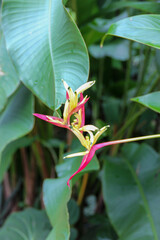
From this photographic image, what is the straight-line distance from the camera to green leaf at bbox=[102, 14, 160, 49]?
0.31 m

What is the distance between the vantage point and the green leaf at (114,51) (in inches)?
32.3

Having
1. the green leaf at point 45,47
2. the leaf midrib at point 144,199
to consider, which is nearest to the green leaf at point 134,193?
the leaf midrib at point 144,199

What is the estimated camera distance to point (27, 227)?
617 mm

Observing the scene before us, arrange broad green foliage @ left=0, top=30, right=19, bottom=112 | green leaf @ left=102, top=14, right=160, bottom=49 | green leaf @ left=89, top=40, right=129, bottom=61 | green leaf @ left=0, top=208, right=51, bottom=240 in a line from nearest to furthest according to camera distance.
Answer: green leaf @ left=102, top=14, right=160, bottom=49 < broad green foliage @ left=0, top=30, right=19, bottom=112 < green leaf @ left=0, top=208, right=51, bottom=240 < green leaf @ left=89, top=40, right=129, bottom=61

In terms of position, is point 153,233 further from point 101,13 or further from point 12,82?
point 101,13

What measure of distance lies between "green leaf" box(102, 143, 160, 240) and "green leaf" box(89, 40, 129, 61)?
311 millimetres

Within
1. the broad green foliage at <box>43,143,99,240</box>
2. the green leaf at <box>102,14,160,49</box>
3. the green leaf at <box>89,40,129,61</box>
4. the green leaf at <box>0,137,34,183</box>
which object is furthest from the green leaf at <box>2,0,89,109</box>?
the green leaf at <box>89,40,129,61</box>

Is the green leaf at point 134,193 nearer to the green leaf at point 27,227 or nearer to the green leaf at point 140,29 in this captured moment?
the green leaf at point 27,227

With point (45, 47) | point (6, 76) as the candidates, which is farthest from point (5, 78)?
point (45, 47)

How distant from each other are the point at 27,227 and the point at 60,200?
263 millimetres

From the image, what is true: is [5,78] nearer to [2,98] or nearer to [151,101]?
[2,98]

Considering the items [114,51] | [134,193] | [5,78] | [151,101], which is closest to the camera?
[151,101]

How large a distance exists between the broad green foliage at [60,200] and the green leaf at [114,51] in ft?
1.49

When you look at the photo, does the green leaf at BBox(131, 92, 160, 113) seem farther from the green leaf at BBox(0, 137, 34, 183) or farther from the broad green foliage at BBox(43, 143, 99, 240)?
the green leaf at BBox(0, 137, 34, 183)
